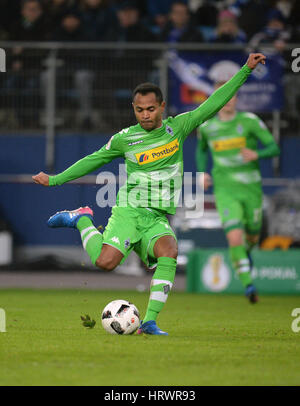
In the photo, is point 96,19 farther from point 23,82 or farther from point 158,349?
point 158,349

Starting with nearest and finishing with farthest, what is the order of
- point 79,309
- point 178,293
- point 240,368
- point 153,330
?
point 240,368 < point 153,330 < point 79,309 < point 178,293

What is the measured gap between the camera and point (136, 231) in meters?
8.44

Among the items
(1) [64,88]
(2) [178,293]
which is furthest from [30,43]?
(2) [178,293]

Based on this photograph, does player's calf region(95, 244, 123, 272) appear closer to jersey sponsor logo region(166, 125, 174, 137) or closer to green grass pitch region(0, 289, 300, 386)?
green grass pitch region(0, 289, 300, 386)

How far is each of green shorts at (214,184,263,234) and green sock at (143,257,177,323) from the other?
14.6 feet

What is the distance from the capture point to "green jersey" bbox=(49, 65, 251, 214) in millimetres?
8516

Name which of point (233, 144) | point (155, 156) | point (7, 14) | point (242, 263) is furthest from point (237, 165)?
point (7, 14)

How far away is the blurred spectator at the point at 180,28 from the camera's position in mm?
16906

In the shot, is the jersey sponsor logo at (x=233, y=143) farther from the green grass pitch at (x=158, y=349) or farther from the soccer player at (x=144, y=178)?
the soccer player at (x=144, y=178)

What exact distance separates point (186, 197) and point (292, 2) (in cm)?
411

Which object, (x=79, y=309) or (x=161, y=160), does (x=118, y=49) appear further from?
(x=161, y=160)

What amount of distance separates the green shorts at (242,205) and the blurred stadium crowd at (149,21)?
14.5 feet

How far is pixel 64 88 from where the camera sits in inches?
657

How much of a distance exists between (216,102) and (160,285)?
66.6 inches
